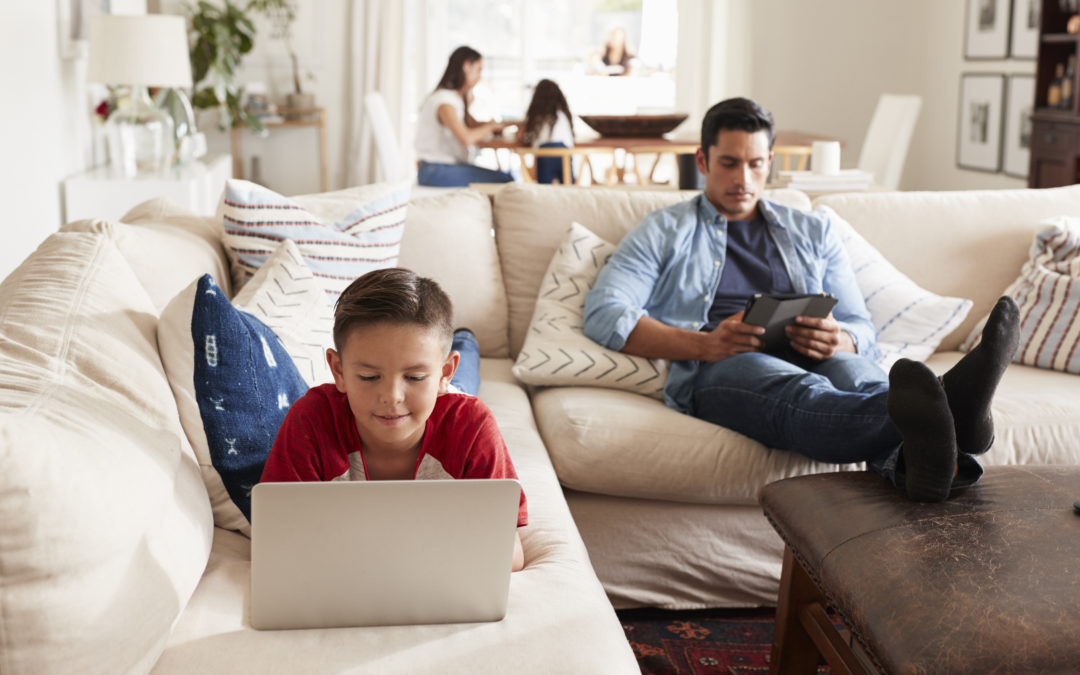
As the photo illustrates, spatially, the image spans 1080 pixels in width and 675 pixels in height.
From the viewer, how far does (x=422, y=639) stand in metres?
1.23

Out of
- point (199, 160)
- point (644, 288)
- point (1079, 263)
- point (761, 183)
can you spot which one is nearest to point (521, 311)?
point (644, 288)

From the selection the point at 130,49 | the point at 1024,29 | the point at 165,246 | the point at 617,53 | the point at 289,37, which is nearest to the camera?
the point at 165,246

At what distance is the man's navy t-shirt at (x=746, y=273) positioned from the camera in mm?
2406

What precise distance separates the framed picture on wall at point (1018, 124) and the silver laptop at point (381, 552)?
517 centimetres

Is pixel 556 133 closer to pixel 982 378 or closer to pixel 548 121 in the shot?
pixel 548 121

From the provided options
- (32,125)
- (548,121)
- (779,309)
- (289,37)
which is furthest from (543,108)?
(289,37)

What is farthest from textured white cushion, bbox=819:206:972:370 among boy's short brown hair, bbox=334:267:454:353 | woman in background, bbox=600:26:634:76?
woman in background, bbox=600:26:634:76

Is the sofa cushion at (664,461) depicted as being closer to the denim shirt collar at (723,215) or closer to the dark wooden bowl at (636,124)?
the denim shirt collar at (723,215)

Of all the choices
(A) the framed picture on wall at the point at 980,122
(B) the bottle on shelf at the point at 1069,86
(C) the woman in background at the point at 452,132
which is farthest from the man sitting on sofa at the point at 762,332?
(A) the framed picture on wall at the point at 980,122

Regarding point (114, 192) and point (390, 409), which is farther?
point (114, 192)

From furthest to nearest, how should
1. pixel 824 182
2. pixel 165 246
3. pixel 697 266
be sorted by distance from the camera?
pixel 824 182 → pixel 697 266 → pixel 165 246

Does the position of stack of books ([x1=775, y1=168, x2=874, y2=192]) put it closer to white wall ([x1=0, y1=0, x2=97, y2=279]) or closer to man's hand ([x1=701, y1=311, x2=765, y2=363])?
man's hand ([x1=701, y1=311, x2=765, y2=363])

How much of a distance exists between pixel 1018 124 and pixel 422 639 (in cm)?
548

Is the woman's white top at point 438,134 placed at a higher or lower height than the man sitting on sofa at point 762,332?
higher
